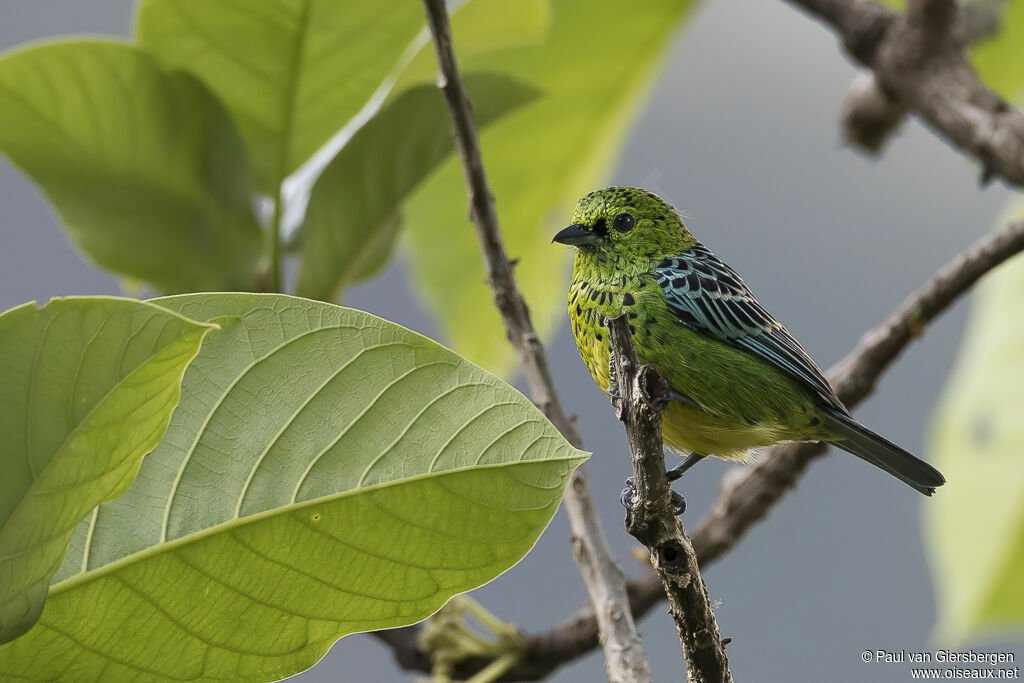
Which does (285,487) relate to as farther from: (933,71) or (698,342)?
(933,71)

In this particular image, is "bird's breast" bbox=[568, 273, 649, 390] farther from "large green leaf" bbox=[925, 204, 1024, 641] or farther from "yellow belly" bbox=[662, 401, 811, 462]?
"large green leaf" bbox=[925, 204, 1024, 641]

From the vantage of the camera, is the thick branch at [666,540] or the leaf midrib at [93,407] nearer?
the leaf midrib at [93,407]

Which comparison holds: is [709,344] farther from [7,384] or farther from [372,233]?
[7,384]

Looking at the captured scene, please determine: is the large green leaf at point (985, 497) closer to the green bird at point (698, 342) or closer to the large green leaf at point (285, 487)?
the green bird at point (698, 342)

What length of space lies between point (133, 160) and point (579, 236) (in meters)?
0.84

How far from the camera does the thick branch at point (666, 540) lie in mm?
1076

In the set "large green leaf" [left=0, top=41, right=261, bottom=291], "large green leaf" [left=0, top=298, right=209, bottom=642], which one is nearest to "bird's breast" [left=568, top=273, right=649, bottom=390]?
"large green leaf" [left=0, top=41, right=261, bottom=291]

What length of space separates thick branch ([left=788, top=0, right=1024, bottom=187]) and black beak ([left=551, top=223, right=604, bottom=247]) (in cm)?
79

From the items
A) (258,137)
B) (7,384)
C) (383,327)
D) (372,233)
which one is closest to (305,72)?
(258,137)

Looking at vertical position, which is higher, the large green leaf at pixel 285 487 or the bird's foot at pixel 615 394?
the bird's foot at pixel 615 394

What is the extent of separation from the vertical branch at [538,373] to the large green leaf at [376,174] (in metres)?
0.42

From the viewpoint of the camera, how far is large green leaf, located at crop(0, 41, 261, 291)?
1.75 meters

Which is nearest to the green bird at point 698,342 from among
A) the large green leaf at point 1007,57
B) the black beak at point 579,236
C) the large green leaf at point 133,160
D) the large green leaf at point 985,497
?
the black beak at point 579,236

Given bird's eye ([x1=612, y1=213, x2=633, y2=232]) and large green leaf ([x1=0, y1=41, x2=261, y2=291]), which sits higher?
large green leaf ([x1=0, y1=41, x2=261, y2=291])
